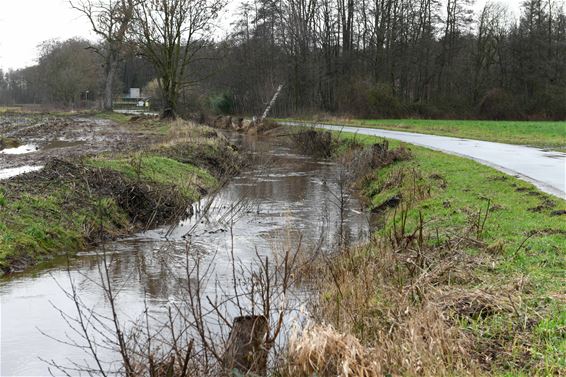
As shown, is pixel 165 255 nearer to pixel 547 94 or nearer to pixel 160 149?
pixel 160 149

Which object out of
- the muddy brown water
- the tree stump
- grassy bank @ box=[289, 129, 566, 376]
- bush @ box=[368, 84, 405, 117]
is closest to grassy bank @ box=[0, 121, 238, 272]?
the muddy brown water

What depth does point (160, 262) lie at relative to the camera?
392 inches

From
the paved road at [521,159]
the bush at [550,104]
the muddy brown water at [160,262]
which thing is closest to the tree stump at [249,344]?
the muddy brown water at [160,262]

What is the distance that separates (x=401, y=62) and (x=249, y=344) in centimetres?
5155

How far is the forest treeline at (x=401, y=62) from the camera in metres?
52.9

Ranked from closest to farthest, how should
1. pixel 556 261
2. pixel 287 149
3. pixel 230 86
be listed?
pixel 556 261 < pixel 287 149 < pixel 230 86

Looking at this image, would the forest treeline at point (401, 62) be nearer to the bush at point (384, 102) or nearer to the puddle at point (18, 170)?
the bush at point (384, 102)

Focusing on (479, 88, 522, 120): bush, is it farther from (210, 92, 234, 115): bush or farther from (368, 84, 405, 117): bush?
(210, 92, 234, 115): bush

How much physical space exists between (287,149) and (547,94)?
33.1 m

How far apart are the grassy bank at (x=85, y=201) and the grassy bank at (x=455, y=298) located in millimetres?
3777

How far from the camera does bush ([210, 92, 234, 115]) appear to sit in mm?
55062

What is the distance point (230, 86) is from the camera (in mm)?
56625

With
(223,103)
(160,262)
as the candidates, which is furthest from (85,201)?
(223,103)

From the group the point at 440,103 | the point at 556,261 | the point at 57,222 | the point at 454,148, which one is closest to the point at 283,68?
the point at 440,103
